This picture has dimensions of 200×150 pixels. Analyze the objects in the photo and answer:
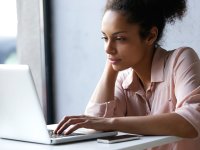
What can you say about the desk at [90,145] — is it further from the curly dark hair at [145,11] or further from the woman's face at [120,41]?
the curly dark hair at [145,11]

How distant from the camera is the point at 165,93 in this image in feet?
5.08

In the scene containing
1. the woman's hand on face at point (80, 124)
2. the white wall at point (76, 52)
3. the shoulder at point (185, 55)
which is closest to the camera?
the woman's hand on face at point (80, 124)

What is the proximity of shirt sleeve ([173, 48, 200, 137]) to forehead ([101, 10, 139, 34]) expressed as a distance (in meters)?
0.18

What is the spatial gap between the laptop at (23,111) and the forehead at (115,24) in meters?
0.36

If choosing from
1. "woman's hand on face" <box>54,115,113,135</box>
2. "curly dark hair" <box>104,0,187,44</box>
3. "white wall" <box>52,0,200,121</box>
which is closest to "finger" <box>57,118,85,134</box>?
"woman's hand on face" <box>54,115,113,135</box>

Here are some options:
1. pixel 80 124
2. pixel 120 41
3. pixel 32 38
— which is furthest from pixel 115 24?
pixel 32 38

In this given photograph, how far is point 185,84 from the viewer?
1.44 metres

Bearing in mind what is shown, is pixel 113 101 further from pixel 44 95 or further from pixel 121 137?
pixel 44 95

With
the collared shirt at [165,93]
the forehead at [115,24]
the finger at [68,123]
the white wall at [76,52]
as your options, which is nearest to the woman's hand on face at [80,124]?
the finger at [68,123]

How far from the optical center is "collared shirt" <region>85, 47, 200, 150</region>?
4.60ft

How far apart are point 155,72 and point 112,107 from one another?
19 cm

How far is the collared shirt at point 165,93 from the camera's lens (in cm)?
140

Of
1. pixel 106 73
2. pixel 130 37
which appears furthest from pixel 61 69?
pixel 130 37

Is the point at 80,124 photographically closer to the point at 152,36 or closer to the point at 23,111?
the point at 23,111
